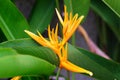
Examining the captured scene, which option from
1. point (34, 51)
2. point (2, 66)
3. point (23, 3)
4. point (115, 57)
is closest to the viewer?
point (2, 66)

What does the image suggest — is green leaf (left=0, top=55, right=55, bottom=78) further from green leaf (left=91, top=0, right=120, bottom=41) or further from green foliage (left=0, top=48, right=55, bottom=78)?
green leaf (left=91, top=0, right=120, bottom=41)

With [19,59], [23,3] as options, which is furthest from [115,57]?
[19,59]

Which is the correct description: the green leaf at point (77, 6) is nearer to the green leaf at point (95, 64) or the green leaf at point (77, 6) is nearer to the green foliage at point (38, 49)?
the green foliage at point (38, 49)

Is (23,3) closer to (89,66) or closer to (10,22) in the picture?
(10,22)

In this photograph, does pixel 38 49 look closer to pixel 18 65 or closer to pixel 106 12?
pixel 18 65

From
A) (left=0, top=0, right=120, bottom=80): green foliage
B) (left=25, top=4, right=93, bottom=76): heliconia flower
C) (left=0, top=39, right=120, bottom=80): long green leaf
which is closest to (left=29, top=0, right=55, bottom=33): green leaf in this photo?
(left=0, top=0, right=120, bottom=80): green foliage

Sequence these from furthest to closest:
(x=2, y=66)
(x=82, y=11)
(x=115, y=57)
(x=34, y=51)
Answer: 1. (x=115, y=57)
2. (x=82, y=11)
3. (x=34, y=51)
4. (x=2, y=66)
